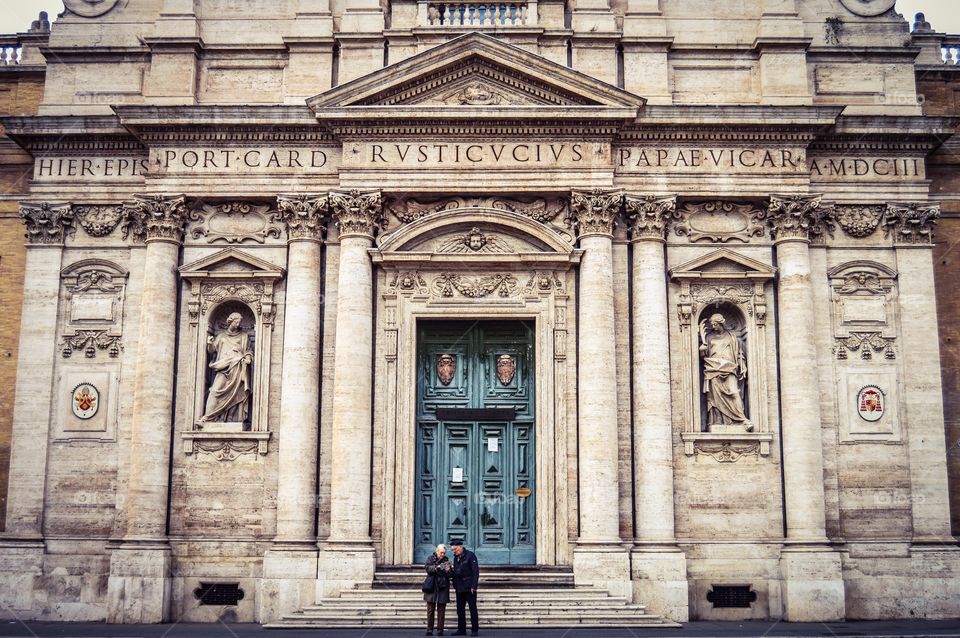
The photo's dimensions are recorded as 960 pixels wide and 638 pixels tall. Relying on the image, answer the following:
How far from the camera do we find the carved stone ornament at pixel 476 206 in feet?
72.1

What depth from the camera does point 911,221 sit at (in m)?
22.1

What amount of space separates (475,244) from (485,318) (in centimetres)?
153

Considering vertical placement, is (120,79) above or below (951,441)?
above

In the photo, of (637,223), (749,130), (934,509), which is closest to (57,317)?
(637,223)

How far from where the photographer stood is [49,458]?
71.5 ft

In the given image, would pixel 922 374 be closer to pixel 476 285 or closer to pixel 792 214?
pixel 792 214

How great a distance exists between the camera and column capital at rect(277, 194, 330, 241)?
21.8 metres

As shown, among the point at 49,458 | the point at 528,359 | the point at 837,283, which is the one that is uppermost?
the point at 837,283

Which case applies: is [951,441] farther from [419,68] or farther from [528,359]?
[419,68]

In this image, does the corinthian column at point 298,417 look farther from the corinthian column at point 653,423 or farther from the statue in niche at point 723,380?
the statue in niche at point 723,380

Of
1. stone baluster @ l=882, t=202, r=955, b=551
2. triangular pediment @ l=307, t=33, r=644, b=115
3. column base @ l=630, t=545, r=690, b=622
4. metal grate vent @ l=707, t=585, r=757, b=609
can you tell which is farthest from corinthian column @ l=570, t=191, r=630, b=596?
stone baluster @ l=882, t=202, r=955, b=551

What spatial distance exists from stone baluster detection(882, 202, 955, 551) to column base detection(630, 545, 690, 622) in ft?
15.7

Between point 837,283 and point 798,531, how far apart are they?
5218 millimetres

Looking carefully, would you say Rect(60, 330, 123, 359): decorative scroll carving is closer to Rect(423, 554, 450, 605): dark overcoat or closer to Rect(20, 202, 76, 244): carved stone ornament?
Rect(20, 202, 76, 244): carved stone ornament
